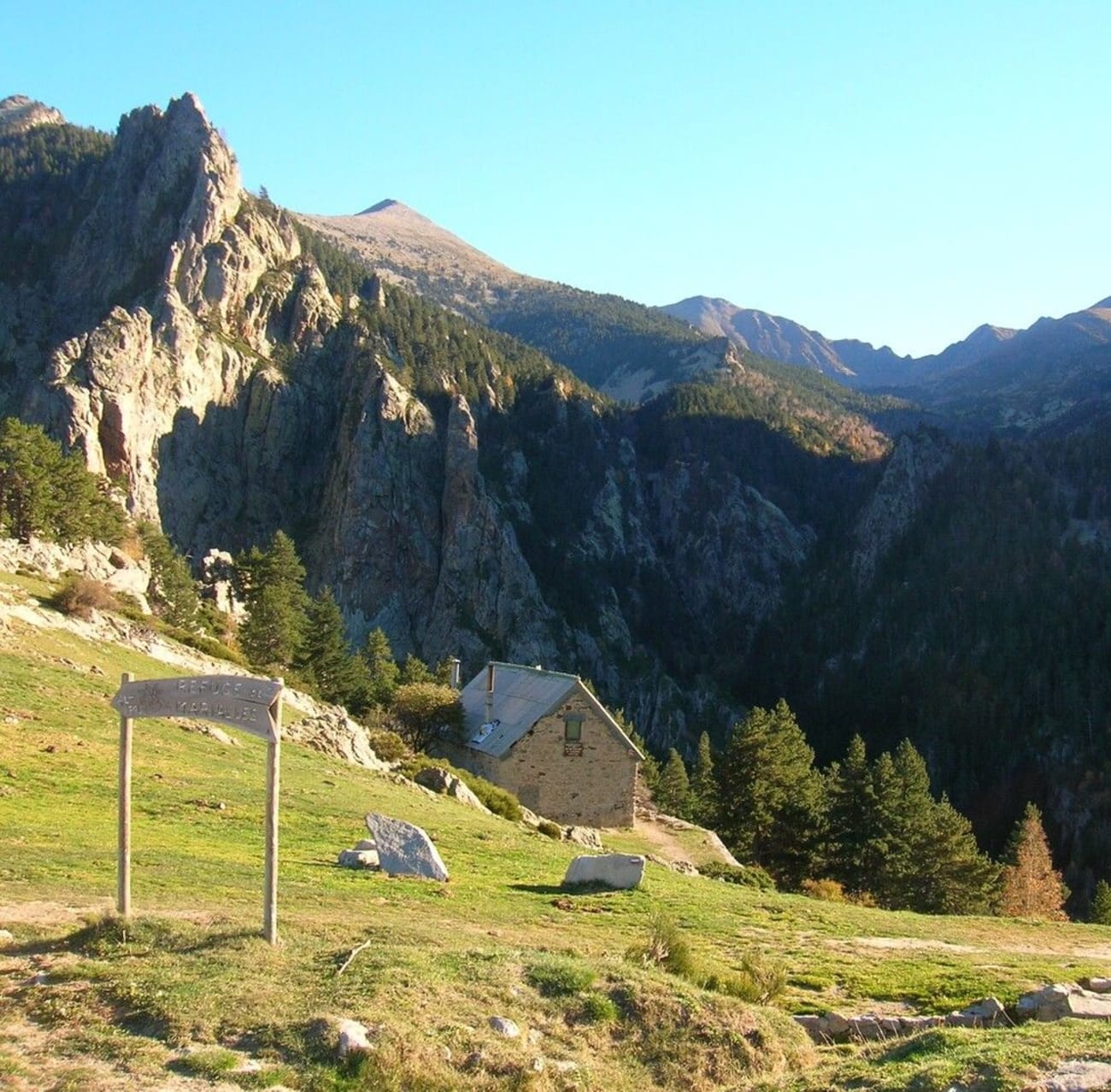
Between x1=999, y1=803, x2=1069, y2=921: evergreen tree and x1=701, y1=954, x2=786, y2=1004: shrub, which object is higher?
x1=701, y1=954, x2=786, y2=1004: shrub

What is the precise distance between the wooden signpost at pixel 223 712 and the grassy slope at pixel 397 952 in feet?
1.98

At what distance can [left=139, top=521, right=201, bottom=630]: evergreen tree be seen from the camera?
54688mm

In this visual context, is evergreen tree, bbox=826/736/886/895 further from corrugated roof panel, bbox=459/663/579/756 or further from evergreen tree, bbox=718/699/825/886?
corrugated roof panel, bbox=459/663/579/756

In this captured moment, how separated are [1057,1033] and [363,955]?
24.4ft

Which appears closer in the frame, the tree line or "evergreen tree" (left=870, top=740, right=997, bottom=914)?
"evergreen tree" (left=870, top=740, right=997, bottom=914)

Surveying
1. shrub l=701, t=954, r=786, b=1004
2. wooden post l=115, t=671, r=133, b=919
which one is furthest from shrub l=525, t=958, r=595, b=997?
wooden post l=115, t=671, r=133, b=919

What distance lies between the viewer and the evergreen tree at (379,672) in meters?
56.8

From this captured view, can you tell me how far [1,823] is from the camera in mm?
17250

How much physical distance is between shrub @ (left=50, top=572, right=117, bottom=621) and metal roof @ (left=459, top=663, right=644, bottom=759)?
17.5 meters

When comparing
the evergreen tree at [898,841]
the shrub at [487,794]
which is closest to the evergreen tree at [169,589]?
the shrub at [487,794]

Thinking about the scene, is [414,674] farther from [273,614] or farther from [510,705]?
[510,705]

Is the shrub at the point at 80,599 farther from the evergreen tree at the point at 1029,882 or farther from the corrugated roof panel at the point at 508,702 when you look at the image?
the evergreen tree at the point at 1029,882

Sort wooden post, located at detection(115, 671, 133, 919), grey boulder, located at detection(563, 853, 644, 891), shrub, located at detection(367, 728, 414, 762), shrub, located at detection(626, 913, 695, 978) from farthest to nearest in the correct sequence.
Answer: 1. shrub, located at detection(367, 728, 414, 762)
2. grey boulder, located at detection(563, 853, 644, 891)
3. shrub, located at detection(626, 913, 695, 978)
4. wooden post, located at detection(115, 671, 133, 919)

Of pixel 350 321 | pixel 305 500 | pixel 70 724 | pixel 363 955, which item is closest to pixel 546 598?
pixel 305 500
